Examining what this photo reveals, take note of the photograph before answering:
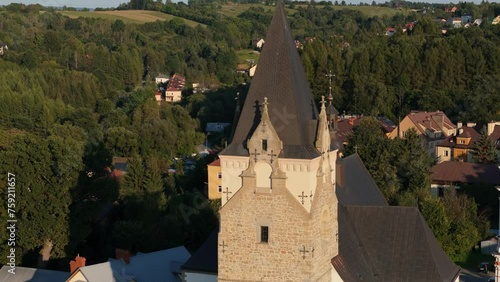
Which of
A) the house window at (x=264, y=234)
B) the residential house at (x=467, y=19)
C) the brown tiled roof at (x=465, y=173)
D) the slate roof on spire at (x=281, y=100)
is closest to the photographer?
the slate roof on spire at (x=281, y=100)

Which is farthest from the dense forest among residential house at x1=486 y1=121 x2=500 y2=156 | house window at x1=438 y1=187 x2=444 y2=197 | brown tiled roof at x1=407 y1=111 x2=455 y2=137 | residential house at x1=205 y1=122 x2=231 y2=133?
residential house at x1=486 y1=121 x2=500 y2=156

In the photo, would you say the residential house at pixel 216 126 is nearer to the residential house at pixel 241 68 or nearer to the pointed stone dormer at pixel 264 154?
the residential house at pixel 241 68

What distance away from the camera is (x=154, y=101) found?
247 feet

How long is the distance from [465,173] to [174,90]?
150 feet

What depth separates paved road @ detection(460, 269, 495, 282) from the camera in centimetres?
3472

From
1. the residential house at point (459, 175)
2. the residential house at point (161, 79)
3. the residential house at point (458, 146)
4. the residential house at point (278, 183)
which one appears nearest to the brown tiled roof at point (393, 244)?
the residential house at point (278, 183)

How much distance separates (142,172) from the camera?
142ft

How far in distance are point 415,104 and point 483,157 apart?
1732cm

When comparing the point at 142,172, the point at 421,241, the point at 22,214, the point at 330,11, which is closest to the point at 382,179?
the point at 142,172

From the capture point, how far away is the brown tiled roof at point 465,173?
48344 millimetres

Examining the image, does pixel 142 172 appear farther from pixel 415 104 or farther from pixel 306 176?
pixel 415 104

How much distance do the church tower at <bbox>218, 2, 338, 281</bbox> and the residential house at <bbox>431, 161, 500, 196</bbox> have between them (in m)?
31.0

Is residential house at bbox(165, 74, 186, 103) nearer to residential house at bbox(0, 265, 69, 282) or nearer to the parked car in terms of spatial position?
the parked car

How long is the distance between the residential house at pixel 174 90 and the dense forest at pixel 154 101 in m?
1.19
